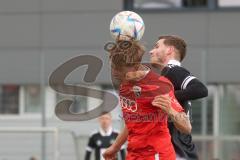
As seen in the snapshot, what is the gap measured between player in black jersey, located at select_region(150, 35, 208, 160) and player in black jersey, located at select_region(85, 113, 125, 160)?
5.30m

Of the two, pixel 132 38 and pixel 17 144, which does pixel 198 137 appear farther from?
pixel 132 38

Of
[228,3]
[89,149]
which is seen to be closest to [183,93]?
[89,149]

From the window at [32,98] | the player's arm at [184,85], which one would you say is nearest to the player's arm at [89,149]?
the window at [32,98]

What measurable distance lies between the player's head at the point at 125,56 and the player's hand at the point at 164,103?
0.26 meters

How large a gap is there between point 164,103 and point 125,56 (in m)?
0.40

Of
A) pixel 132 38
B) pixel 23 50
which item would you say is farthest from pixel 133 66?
pixel 23 50

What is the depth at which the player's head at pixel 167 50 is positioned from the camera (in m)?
6.66

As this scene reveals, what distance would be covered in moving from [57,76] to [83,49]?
7.36 m

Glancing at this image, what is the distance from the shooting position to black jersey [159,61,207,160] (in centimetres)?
652

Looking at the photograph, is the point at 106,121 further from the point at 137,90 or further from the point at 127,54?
the point at 127,54

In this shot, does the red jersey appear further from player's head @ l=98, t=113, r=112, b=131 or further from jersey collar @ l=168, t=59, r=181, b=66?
player's head @ l=98, t=113, r=112, b=131

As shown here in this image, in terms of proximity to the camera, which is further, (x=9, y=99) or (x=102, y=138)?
(x=9, y=99)

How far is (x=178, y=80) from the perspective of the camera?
6.61 m

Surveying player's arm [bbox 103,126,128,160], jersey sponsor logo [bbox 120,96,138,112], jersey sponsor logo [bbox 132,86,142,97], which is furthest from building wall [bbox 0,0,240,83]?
jersey sponsor logo [bbox 132,86,142,97]
